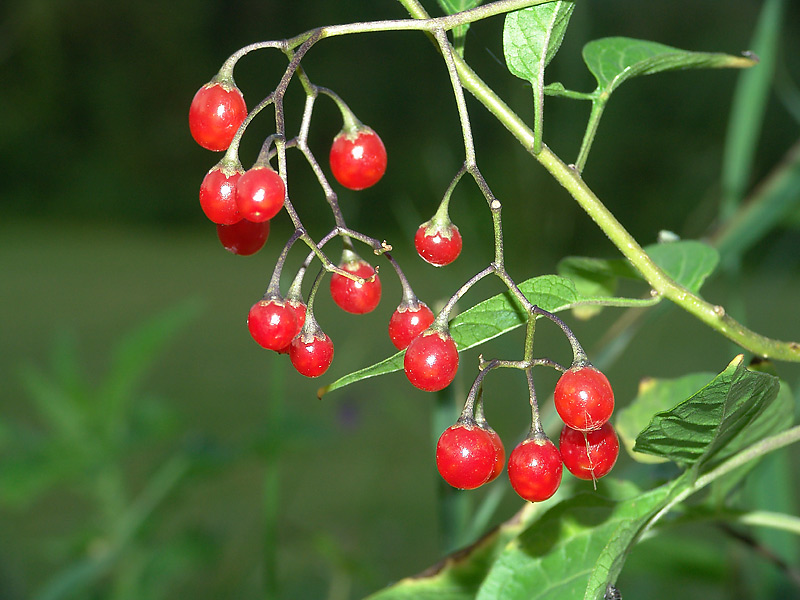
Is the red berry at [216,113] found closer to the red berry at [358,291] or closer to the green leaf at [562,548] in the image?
the red berry at [358,291]

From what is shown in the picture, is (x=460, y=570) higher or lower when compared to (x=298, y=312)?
lower

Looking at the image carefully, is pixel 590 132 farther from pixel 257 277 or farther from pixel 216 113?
pixel 257 277

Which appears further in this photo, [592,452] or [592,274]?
[592,274]

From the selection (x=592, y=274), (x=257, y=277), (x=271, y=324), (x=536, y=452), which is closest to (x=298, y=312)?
(x=271, y=324)

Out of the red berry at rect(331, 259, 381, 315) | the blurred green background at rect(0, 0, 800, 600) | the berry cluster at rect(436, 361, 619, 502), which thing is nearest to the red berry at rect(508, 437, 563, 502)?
the berry cluster at rect(436, 361, 619, 502)

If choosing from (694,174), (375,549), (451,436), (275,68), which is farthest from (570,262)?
(275,68)

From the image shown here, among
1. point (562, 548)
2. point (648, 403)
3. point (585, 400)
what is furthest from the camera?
point (648, 403)

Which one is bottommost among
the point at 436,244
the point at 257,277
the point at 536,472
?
the point at 257,277

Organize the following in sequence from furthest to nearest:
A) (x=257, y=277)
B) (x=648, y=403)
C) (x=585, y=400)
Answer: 1. (x=257, y=277)
2. (x=648, y=403)
3. (x=585, y=400)
